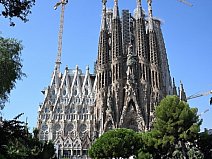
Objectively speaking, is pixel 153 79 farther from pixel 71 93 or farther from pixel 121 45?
pixel 71 93

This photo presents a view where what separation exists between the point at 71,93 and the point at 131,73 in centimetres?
1698

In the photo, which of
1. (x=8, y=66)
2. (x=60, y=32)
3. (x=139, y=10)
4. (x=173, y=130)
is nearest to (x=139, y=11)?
(x=139, y=10)

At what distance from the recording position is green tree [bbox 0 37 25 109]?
1032 inches

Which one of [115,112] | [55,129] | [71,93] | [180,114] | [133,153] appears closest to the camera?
[180,114]

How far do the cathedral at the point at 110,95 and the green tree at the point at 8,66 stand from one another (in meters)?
35.2

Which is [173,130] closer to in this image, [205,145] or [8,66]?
[205,145]

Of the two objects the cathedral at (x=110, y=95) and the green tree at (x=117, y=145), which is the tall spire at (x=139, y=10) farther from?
the green tree at (x=117, y=145)

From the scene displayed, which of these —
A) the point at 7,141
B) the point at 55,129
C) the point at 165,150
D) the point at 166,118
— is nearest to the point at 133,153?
the point at 165,150

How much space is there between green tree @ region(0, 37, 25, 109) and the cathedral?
35.2m

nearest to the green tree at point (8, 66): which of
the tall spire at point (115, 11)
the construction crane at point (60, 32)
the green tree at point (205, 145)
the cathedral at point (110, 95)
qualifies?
the green tree at point (205, 145)

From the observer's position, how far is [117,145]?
42.2m

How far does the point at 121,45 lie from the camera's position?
2766 inches

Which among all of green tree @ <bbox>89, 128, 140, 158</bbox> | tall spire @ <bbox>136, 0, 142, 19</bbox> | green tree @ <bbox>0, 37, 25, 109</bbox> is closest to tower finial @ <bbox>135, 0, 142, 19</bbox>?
tall spire @ <bbox>136, 0, 142, 19</bbox>

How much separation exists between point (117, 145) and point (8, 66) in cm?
2130
